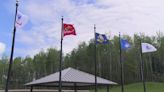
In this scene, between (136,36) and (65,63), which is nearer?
(136,36)

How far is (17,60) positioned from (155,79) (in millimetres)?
41308

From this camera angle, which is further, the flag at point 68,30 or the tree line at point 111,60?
the tree line at point 111,60

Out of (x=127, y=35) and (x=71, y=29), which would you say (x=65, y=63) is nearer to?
(x=127, y=35)

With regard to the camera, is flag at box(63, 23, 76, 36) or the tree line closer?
flag at box(63, 23, 76, 36)

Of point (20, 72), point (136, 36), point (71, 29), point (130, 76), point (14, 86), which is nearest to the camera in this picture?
point (71, 29)

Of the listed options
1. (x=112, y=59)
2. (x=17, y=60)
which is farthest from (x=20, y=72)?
(x=112, y=59)

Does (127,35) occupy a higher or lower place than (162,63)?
higher

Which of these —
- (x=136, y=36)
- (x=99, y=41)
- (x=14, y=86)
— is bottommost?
(x=14, y=86)

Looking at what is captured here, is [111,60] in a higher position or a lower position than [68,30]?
higher

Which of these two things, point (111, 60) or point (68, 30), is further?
point (111, 60)

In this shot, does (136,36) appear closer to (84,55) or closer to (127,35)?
(127,35)

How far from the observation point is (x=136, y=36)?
61250 millimetres

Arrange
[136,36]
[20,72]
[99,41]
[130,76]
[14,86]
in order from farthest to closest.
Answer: [20,72] < [14,86] < [130,76] < [136,36] < [99,41]

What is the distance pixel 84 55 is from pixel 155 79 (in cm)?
1754
